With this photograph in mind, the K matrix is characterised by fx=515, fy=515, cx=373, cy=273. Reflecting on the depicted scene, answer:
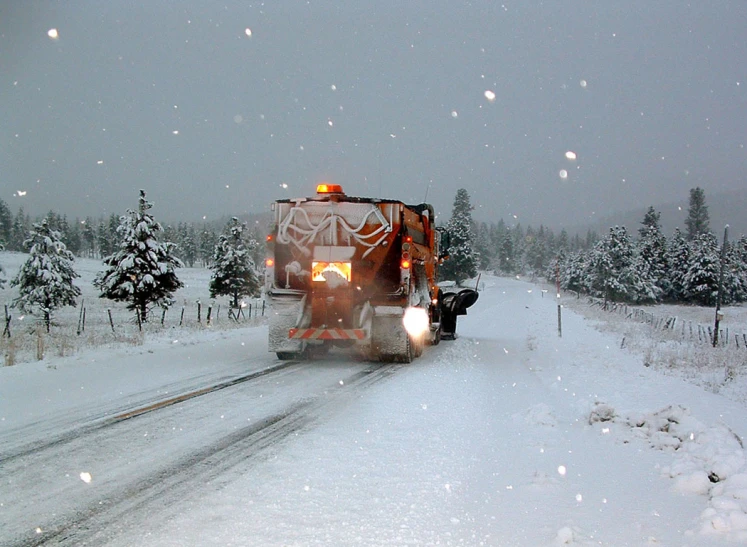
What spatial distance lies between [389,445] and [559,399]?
12.3 ft

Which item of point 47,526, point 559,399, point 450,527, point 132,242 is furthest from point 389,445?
point 132,242

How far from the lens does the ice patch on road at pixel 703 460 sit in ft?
11.5

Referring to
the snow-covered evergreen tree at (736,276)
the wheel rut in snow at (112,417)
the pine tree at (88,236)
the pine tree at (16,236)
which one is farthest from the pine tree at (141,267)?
the pine tree at (88,236)

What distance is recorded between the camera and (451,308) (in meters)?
16.0

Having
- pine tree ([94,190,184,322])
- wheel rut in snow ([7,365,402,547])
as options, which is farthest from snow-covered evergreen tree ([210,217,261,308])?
wheel rut in snow ([7,365,402,547])

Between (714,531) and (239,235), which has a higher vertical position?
(239,235)

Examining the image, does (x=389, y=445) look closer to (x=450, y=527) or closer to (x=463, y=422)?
(x=463, y=422)

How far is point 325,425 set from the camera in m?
6.03

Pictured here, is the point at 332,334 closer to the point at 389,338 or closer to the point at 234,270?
the point at 389,338

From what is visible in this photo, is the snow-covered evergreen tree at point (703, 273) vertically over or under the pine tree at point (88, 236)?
under

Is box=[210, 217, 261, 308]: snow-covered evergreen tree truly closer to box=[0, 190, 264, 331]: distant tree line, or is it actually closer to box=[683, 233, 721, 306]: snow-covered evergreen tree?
box=[0, 190, 264, 331]: distant tree line

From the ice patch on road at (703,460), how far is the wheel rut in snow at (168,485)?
3632 mm

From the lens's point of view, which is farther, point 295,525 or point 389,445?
point 389,445

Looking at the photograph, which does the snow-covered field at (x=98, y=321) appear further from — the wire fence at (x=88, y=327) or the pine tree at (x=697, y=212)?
the pine tree at (x=697, y=212)
